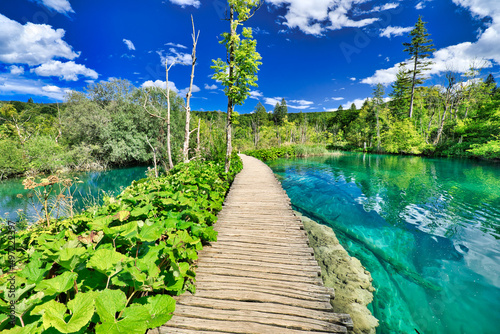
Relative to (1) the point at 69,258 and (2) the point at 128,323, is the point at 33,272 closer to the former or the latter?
(1) the point at 69,258

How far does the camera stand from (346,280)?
3.67m

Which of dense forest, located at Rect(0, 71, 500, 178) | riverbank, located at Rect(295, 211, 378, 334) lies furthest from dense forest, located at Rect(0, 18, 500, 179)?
riverbank, located at Rect(295, 211, 378, 334)

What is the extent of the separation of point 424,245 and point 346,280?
10.00 ft

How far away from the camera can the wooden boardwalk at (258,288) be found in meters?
1.96

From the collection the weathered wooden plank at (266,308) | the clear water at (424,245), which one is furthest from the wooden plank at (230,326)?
the clear water at (424,245)

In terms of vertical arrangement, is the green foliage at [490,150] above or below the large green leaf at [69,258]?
above

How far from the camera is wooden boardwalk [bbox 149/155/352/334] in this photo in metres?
1.96

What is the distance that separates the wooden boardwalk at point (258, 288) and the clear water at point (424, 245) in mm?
1588

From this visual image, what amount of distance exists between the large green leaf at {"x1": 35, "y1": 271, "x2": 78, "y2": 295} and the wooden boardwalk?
1.05m

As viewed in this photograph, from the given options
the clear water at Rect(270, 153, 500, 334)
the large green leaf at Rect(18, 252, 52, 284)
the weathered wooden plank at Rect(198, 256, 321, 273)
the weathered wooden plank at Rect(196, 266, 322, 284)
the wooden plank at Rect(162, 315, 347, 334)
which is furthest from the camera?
the clear water at Rect(270, 153, 500, 334)

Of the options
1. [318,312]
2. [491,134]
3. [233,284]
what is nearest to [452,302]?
[318,312]

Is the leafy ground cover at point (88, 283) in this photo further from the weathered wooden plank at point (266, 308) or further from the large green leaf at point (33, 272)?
the weathered wooden plank at point (266, 308)

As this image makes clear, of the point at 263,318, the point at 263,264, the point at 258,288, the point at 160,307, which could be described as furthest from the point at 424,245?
the point at 160,307

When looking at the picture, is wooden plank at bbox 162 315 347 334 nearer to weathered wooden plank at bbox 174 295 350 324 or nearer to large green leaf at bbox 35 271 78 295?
weathered wooden plank at bbox 174 295 350 324
